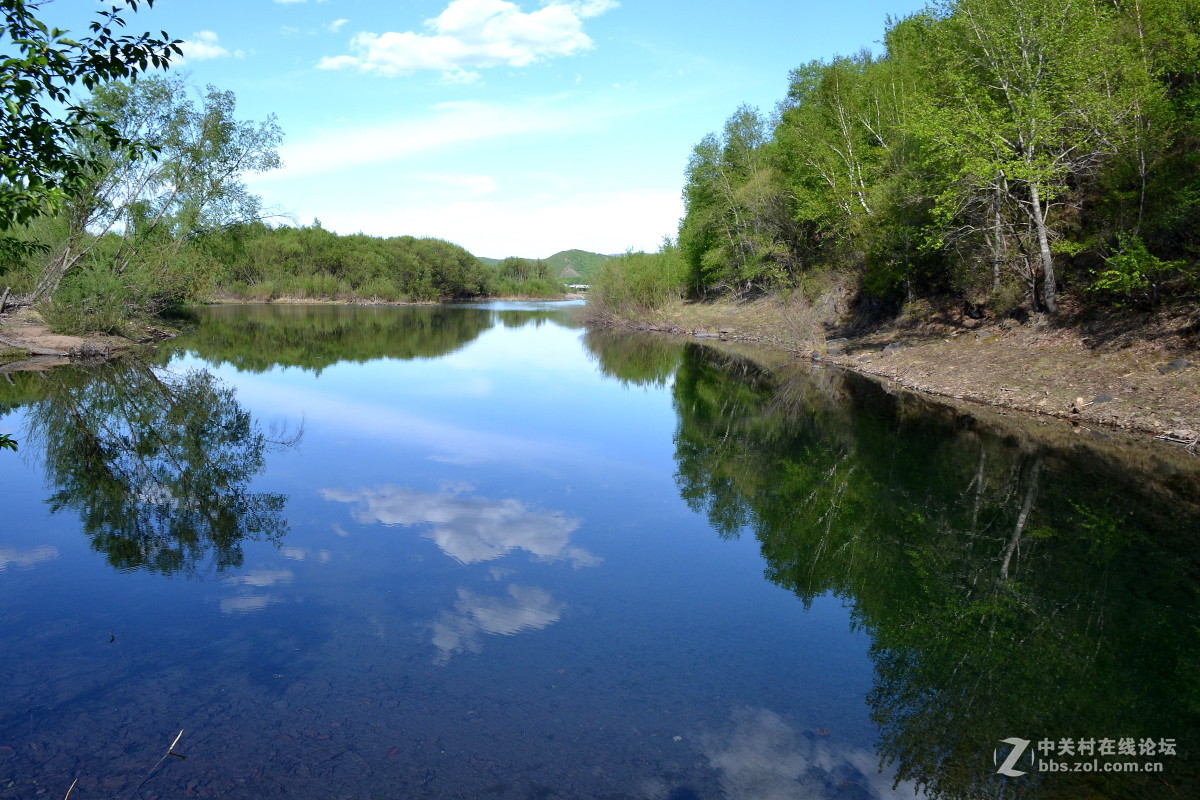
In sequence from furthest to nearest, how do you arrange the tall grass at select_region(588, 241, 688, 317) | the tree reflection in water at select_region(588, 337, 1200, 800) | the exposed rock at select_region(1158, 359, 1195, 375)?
the tall grass at select_region(588, 241, 688, 317)
the exposed rock at select_region(1158, 359, 1195, 375)
the tree reflection in water at select_region(588, 337, 1200, 800)

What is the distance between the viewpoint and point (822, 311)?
38.3 meters

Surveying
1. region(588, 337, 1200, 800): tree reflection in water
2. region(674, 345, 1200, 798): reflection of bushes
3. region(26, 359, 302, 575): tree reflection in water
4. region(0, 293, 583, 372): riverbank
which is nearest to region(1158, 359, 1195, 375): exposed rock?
region(588, 337, 1200, 800): tree reflection in water

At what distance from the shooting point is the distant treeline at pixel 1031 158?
18.2 meters

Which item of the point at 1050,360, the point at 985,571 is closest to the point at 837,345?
the point at 1050,360

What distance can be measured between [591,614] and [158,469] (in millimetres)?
8913

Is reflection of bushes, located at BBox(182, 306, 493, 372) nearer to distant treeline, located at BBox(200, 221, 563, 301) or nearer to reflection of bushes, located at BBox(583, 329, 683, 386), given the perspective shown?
reflection of bushes, located at BBox(583, 329, 683, 386)

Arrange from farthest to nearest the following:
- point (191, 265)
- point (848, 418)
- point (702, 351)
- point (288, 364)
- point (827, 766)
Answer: point (702, 351) → point (191, 265) → point (288, 364) → point (848, 418) → point (827, 766)

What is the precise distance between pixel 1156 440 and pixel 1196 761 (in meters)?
11.3

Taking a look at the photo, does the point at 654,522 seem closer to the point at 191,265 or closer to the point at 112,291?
the point at 112,291

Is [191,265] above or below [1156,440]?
above

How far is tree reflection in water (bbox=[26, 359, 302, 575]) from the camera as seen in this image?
9.01 meters

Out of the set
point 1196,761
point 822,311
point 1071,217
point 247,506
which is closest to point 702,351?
point 822,311

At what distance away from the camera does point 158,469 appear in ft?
40.4

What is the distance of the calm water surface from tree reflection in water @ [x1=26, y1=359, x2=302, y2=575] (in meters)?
0.08
